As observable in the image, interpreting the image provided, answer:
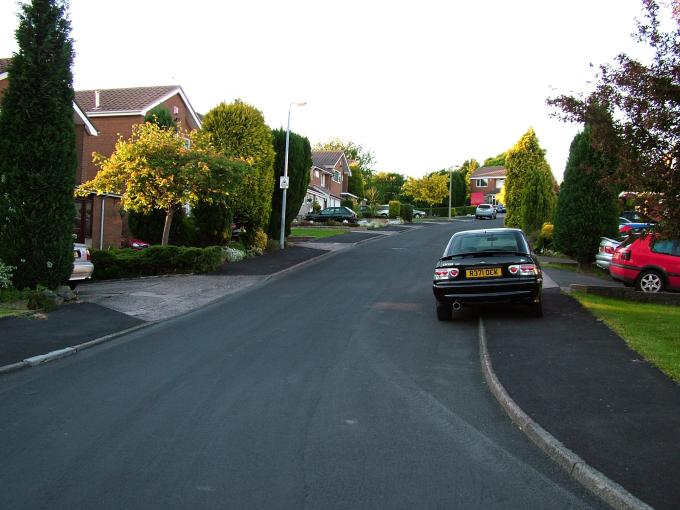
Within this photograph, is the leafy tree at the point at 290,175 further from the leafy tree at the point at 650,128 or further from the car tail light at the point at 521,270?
the leafy tree at the point at 650,128

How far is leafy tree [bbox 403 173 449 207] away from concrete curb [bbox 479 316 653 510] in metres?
75.9

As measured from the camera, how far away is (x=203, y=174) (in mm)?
18938

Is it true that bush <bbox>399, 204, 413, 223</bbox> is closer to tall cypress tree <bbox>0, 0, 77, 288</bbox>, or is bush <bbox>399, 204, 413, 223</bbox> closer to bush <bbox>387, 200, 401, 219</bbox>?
bush <bbox>387, 200, 401, 219</bbox>

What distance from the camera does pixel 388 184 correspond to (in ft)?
321

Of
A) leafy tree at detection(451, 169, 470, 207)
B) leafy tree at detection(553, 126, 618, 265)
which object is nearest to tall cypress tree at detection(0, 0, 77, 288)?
leafy tree at detection(553, 126, 618, 265)

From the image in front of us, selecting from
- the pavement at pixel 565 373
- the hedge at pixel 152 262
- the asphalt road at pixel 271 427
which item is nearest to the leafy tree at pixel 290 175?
the hedge at pixel 152 262

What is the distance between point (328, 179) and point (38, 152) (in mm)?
59750

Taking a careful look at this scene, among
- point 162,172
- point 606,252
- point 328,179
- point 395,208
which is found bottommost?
point 606,252

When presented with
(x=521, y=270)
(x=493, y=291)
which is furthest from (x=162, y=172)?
(x=521, y=270)

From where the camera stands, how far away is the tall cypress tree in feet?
41.7

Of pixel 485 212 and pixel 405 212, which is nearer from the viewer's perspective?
pixel 405 212

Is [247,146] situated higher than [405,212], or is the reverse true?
[247,146]

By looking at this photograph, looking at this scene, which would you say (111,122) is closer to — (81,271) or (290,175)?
(290,175)

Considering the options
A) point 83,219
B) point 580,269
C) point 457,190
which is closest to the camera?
point 580,269
